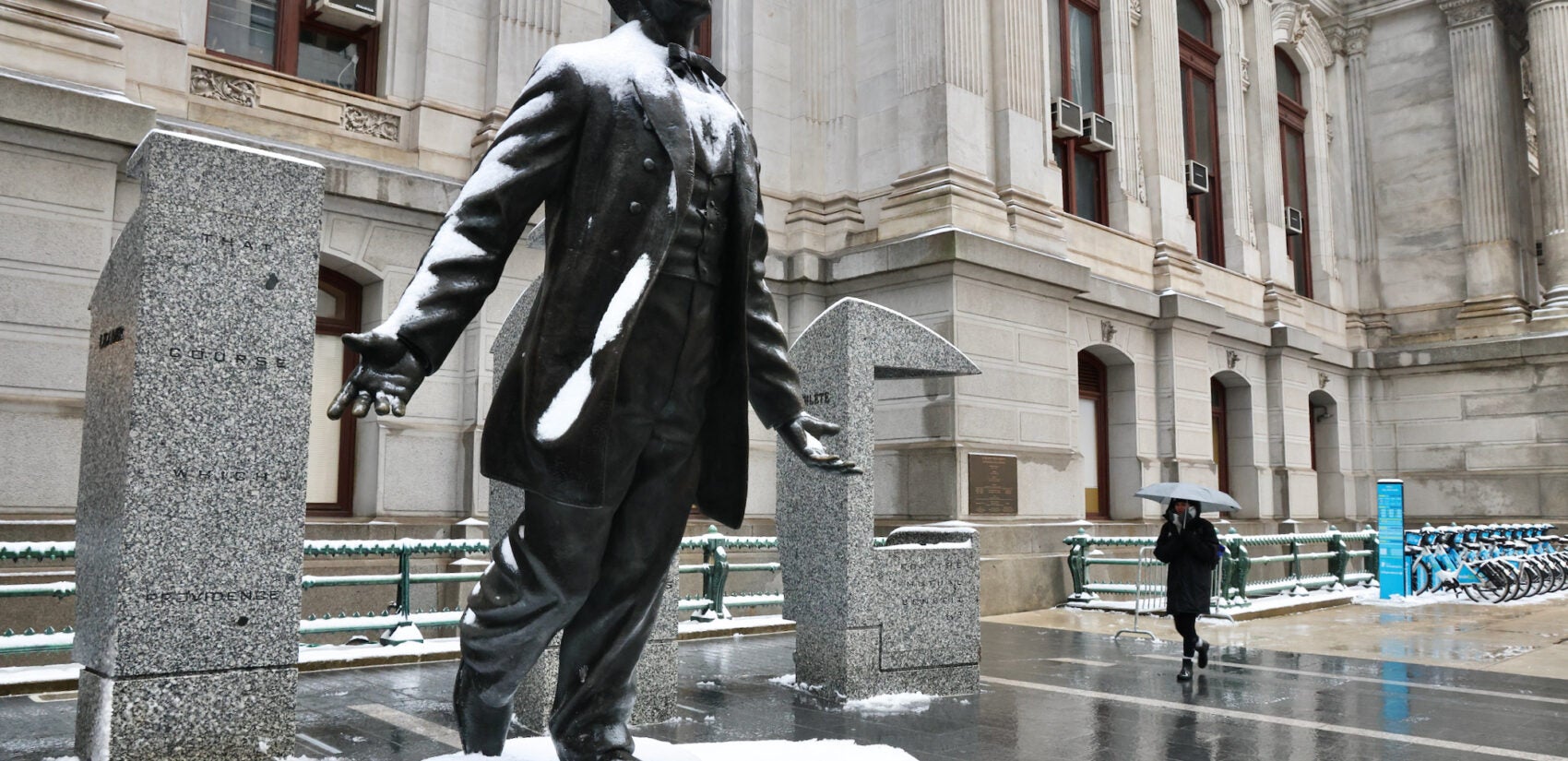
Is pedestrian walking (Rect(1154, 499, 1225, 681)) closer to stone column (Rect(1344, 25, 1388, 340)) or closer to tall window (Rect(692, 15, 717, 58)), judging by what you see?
tall window (Rect(692, 15, 717, 58))

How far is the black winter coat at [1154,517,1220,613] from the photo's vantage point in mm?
10023

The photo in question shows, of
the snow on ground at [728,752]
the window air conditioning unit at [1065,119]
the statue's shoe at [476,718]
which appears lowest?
the snow on ground at [728,752]

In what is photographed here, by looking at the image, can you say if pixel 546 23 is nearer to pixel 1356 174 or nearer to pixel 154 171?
pixel 154 171

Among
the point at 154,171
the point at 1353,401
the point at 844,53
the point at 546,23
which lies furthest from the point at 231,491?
the point at 1353,401

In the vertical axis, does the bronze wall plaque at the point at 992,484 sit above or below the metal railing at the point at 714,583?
above

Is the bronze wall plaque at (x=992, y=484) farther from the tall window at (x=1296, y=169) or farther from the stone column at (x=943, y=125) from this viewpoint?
the tall window at (x=1296, y=169)

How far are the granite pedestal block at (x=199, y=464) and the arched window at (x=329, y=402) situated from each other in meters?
7.65

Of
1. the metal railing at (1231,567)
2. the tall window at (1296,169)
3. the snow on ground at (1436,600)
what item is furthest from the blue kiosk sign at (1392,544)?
the tall window at (1296,169)

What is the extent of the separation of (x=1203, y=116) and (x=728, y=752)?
73.5 ft

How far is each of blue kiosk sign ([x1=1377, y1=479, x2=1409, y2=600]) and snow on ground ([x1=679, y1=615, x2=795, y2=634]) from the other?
10776 mm

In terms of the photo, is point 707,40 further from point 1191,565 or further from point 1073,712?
point 1073,712

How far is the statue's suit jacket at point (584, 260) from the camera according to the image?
3.56m

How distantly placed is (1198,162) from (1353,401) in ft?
28.2

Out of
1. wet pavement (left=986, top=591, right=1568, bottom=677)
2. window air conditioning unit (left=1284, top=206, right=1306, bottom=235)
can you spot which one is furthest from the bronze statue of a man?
window air conditioning unit (left=1284, top=206, right=1306, bottom=235)
